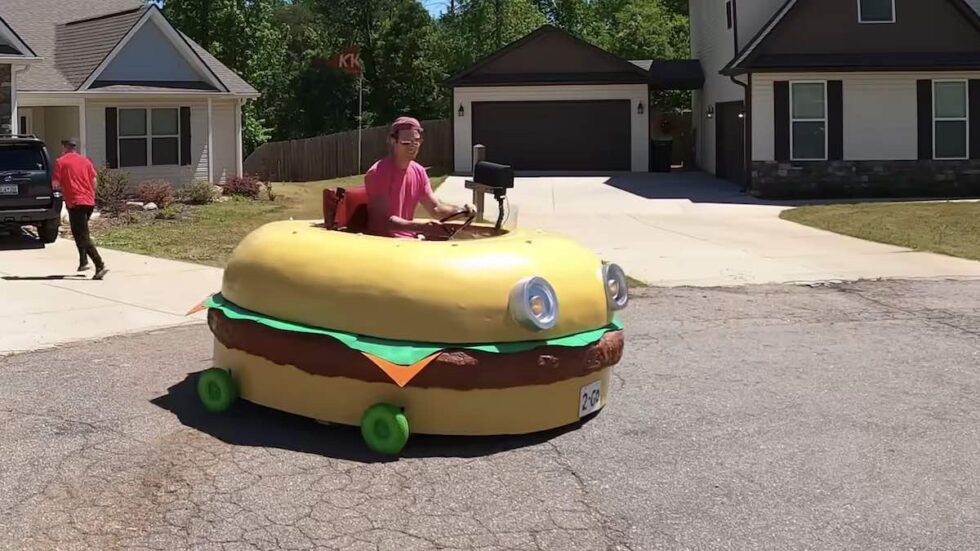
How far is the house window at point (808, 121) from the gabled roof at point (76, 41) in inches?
532

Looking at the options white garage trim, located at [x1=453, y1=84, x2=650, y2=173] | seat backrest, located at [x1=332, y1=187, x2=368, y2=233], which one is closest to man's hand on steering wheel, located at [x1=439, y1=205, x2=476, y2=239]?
seat backrest, located at [x1=332, y1=187, x2=368, y2=233]

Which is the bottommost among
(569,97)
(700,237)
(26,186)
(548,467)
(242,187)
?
(548,467)

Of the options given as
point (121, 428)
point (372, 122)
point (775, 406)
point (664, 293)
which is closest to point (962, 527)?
point (775, 406)

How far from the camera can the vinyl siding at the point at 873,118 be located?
24766mm

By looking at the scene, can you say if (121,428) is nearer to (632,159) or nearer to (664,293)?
(664,293)

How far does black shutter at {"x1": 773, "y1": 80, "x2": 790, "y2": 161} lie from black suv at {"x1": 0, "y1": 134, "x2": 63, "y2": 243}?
52.2 ft

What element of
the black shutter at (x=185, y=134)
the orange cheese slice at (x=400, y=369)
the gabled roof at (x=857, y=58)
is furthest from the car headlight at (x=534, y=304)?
the black shutter at (x=185, y=134)

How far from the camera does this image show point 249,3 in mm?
42500

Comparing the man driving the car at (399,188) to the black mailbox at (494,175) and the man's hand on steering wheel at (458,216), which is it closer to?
the man's hand on steering wheel at (458,216)

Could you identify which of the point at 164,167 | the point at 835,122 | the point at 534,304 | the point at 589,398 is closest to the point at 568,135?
the point at 835,122

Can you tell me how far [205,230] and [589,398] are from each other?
13.3m

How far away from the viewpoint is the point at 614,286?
672 centimetres

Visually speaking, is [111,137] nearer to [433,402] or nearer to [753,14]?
[753,14]

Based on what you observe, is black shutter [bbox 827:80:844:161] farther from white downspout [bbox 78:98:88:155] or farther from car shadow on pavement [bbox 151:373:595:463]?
car shadow on pavement [bbox 151:373:595:463]
